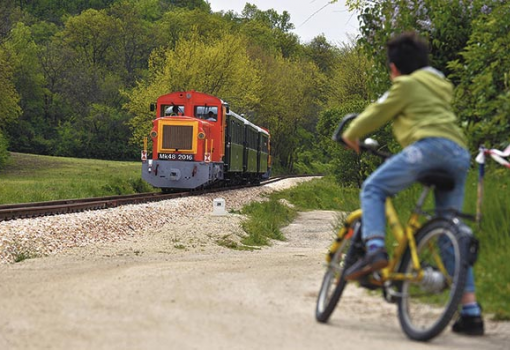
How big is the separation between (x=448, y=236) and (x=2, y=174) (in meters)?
44.4

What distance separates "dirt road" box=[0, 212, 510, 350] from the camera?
480 centimetres

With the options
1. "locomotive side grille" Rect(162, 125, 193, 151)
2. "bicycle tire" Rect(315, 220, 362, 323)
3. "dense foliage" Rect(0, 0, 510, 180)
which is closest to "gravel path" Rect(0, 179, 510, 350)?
"bicycle tire" Rect(315, 220, 362, 323)

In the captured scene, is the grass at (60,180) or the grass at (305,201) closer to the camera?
the grass at (305,201)

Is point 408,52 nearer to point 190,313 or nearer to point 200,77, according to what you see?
point 190,313

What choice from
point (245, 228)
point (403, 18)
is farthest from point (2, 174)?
point (403, 18)

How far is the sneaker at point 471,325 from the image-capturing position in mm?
4980

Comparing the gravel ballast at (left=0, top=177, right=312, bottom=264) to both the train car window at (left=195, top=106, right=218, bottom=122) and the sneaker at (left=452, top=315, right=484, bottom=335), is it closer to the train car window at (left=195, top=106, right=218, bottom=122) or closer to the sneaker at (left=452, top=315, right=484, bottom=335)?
the train car window at (left=195, top=106, right=218, bottom=122)

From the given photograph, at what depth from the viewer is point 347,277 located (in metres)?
5.38

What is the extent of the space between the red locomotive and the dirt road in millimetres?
18029

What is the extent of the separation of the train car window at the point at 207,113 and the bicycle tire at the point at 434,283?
2450 centimetres

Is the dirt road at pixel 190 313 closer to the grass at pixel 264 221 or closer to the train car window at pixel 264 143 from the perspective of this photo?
the grass at pixel 264 221

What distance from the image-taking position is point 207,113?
2930cm

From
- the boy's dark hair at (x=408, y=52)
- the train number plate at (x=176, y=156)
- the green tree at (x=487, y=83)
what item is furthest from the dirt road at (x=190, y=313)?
the train number plate at (x=176, y=156)

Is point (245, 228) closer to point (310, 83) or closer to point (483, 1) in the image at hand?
point (483, 1)
